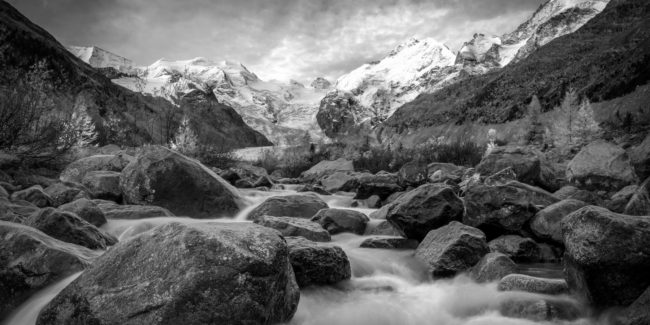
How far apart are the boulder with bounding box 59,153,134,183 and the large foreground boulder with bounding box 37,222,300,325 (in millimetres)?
10950

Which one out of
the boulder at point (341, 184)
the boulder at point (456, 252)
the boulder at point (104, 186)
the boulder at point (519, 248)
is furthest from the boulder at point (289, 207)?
the boulder at point (341, 184)

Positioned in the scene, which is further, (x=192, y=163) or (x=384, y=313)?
(x=192, y=163)

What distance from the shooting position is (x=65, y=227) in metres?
6.24

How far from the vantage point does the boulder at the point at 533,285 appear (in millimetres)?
5242

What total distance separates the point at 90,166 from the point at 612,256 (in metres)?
14.5

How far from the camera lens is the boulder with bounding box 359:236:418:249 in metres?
8.31

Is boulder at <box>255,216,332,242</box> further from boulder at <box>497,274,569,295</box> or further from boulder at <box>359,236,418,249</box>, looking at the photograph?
boulder at <box>497,274,569,295</box>

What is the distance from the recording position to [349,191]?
59.9 feet

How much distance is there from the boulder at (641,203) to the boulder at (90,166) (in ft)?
44.7

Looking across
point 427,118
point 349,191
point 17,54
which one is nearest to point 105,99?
point 17,54

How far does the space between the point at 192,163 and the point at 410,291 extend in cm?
679

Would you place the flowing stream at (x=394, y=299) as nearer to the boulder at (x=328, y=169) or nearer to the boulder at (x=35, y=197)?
the boulder at (x=35, y=197)

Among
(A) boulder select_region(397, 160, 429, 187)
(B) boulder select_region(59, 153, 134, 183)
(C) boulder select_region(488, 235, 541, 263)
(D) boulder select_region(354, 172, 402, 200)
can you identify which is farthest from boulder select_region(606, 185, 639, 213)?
(B) boulder select_region(59, 153, 134, 183)

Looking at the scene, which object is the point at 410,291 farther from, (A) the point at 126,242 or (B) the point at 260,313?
(A) the point at 126,242
